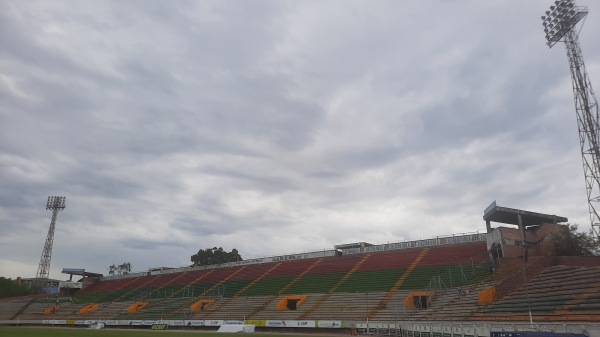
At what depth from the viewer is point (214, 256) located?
4811 inches

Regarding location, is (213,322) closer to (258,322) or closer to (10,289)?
(258,322)

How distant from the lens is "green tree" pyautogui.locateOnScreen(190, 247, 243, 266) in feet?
397

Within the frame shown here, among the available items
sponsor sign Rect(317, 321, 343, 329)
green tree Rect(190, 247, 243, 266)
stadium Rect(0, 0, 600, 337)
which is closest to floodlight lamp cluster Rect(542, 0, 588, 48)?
stadium Rect(0, 0, 600, 337)

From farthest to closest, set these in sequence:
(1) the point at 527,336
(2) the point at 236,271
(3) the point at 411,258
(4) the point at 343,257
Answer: (2) the point at 236,271 < (4) the point at 343,257 < (3) the point at 411,258 < (1) the point at 527,336

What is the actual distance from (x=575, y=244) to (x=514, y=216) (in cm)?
653

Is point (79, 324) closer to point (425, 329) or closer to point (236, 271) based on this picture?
point (236, 271)

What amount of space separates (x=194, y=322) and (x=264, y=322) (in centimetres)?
1061

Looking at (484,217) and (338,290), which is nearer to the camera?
(484,217)

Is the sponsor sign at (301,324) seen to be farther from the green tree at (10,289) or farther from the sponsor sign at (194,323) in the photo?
the green tree at (10,289)

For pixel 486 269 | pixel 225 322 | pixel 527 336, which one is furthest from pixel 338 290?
pixel 527 336

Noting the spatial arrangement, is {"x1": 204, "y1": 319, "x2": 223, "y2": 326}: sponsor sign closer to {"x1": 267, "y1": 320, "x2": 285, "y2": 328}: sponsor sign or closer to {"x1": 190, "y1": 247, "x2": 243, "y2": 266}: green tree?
{"x1": 267, "y1": 320, "x2": 285, "y2": 328}: sponsor sign

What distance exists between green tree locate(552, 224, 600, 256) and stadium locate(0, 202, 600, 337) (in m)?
1.04

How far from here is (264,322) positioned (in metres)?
47.1

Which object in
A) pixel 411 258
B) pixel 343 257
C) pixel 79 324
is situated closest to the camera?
pixel 411 258
